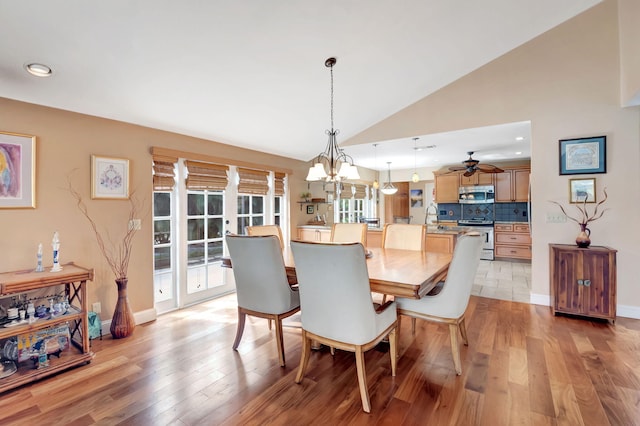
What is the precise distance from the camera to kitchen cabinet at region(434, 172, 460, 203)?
7055 millimetres

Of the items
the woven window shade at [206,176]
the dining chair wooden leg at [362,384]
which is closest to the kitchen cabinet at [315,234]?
the woven window shade at [206,176]

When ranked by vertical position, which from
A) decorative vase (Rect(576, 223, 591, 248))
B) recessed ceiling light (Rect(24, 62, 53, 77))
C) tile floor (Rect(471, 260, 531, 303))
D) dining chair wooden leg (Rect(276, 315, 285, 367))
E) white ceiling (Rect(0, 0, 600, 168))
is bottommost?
tile floor (Rect(471, 260, 531, 303))

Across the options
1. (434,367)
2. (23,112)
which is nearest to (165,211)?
(23,112)

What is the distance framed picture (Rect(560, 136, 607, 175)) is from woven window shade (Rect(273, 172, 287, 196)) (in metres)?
3.71

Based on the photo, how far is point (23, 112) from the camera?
7.88 ft

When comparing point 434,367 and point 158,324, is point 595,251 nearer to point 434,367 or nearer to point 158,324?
point 434,367

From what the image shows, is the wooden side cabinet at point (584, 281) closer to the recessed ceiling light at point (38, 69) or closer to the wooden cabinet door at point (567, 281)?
the wooden cabinet door at point (567, 281)

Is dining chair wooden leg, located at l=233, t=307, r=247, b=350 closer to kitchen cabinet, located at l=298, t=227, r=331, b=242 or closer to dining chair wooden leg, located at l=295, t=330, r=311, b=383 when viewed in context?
dining chair wooden leg, located at l=295, t=330, r=311, b=383

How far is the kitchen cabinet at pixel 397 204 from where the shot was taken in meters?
8.74

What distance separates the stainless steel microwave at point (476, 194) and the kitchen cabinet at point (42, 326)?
274 inches

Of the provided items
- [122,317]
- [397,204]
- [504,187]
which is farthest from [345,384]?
[397,204]

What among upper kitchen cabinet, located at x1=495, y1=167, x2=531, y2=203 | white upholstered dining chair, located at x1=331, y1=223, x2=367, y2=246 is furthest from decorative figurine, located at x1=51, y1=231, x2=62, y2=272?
upper kitchen cabinet, located at x1=495, y1=167, x2=531, y2=203

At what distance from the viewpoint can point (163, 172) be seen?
132 inches

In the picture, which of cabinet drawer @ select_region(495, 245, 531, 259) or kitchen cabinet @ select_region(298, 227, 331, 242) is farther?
cabinet drawer @ select_region(495, 245, 531, 259)
